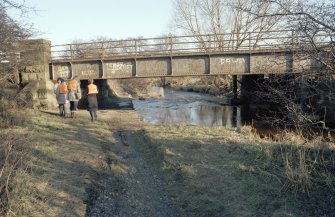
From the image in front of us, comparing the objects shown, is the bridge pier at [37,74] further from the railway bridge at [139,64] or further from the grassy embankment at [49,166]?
the grassy embankment at [49,166]

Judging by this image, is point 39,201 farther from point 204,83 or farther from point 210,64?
point 204,83

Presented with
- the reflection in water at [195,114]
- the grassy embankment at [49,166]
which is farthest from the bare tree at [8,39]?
the reflection in water at [195,114]

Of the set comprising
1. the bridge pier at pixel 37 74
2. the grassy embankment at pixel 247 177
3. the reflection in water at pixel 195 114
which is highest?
the bridge pier at pixel 37 74

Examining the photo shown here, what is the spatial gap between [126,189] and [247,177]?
2887 mm

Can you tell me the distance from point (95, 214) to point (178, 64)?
1658cm

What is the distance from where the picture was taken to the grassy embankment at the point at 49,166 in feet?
22.2

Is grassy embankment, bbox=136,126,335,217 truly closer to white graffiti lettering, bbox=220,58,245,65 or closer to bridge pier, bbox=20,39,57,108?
white graffiti lettering, bbox=220,58,245,65

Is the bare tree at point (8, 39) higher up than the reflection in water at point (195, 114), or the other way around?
the bare tree at point (8, 39)

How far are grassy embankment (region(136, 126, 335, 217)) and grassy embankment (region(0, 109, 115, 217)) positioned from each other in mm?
2055

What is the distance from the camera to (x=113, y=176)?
9.52 m

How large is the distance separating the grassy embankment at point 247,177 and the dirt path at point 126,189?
0.33m

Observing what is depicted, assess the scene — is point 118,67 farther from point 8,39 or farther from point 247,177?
point 247,177

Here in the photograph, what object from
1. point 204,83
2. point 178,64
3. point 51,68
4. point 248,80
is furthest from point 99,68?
point 204,83

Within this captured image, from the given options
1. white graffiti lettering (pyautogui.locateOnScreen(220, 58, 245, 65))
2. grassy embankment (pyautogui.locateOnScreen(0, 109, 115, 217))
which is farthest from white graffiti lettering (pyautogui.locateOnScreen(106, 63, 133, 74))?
grassy embankment (pyautogui.locateOnScreen(0, 109, 115, 217))
